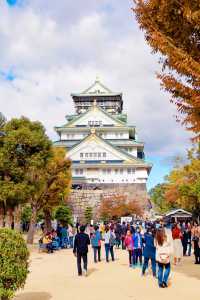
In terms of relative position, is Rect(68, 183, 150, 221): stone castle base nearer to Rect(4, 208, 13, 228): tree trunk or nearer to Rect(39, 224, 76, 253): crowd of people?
Rect(39, 224, 76, 253): crowd of people

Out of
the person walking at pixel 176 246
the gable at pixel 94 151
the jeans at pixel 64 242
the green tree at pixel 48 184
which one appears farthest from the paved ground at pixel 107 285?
the gable at pixel 94 151

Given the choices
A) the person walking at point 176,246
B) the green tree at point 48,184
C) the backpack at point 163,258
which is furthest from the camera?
the green tree at point 48,184

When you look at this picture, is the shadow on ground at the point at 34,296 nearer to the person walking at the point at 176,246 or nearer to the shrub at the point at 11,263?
the shrub at the point at 11,263

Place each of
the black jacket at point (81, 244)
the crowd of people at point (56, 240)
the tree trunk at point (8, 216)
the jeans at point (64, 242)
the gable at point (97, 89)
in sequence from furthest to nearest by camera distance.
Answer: the gable at point (97, 89)
the jeans at point (64, 242)
the tree trunk at point (8, 216)
the crowd of people at point (56, 240)
the black jacket at point (81, 244)

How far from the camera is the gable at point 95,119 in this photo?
238 ft

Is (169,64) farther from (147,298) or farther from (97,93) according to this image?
(97,93)

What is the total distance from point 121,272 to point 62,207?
35.1 metres

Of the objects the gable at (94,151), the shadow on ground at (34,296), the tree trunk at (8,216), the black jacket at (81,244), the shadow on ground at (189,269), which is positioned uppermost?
the gable at (94,151)

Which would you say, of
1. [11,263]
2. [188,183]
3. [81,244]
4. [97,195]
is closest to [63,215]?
[97,195]

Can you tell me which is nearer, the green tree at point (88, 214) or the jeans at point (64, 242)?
the jeans at point (64, 242)

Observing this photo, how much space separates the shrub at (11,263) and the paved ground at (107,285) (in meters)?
2.14

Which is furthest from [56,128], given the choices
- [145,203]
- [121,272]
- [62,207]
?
[121,272]

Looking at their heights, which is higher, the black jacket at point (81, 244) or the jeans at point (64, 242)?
the black jacket at point (81, 244)

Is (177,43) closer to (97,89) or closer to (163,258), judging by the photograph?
(163,258)
